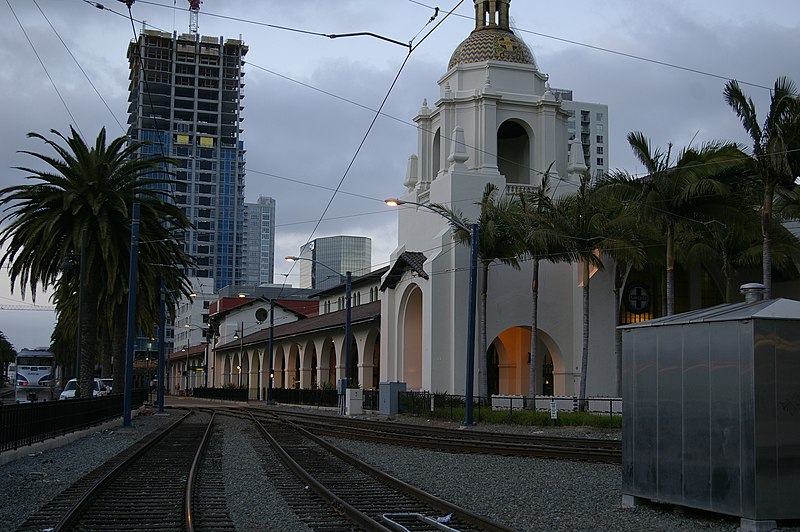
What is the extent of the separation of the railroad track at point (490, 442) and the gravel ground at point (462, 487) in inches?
31.6

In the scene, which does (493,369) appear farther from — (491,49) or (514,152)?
(491,49)

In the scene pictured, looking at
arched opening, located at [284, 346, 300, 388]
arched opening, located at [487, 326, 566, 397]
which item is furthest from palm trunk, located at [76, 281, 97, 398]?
arched opening, located at [284, 346, 300, 388]

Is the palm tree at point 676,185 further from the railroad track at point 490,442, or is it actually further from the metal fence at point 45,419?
the metal fence at point 45,419

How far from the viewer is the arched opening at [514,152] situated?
173ft

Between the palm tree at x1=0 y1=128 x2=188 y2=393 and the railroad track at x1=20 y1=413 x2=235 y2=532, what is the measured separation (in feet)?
47.4

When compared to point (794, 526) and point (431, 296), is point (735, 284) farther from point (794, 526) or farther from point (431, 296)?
point (794, 526)

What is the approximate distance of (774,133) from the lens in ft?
84.1

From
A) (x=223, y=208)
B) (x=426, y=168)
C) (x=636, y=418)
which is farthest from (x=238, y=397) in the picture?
(x=223, y=208)

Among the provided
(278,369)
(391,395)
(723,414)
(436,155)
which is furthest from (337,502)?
(278,369)

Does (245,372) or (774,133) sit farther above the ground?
(774,133)

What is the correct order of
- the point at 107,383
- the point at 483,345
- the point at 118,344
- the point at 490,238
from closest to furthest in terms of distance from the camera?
the point at 490,238
the point at 118,344
the point at 483,345
the point at 107,383

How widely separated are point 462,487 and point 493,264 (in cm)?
3084

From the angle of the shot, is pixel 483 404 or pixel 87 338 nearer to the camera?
pixel 87 338

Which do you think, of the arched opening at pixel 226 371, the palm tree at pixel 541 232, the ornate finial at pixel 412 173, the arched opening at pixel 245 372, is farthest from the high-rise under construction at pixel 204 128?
the palm tree at pixel 541 232
